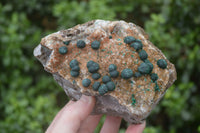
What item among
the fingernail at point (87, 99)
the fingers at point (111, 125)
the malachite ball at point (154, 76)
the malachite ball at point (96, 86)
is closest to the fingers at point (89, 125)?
the fingers at point (111, 125)

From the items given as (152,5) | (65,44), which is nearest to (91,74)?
(65,44)

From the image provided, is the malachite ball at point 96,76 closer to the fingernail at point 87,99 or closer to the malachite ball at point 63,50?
the fingernail at point 87,99

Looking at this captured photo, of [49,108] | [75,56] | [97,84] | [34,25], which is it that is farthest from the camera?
[34,25]

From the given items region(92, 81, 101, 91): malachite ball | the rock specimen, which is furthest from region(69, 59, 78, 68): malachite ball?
region(92, 81, 101, 91): malachite ball

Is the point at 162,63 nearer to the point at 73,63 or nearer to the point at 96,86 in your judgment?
the point at 96,86

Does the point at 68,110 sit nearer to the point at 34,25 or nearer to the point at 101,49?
the point at 101,49

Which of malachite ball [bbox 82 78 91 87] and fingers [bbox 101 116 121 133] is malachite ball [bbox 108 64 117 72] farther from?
fingers [bbox 101 116 121 133]

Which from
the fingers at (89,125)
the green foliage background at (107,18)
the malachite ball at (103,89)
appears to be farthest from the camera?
the green foliage background at (107,18)
